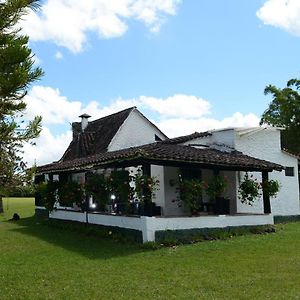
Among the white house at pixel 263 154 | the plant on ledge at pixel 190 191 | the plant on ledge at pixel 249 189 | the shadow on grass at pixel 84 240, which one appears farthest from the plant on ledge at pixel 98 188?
the plant on ledge at pixel 249 189

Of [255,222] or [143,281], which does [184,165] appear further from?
[143,281]

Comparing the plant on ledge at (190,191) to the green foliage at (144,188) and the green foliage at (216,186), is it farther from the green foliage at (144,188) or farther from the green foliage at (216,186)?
the green foliage at (144,188)

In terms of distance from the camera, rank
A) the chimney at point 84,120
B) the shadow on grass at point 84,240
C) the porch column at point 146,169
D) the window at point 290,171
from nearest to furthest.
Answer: the shadow on grass at point 84,240, the porch column at point 146,169, the window at point 290,171, the chimney at point 84,120

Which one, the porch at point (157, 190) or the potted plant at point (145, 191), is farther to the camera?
the porch at point (157, 190)

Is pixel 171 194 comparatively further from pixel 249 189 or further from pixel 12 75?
pixel 12 75

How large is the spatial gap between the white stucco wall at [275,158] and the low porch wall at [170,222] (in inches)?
134

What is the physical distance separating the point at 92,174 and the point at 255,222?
657 cm

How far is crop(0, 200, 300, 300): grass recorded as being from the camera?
821 cm

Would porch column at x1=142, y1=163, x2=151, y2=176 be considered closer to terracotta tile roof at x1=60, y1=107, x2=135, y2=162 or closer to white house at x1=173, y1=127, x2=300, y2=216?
white house at x1=173, y1=127, x2=300, y2=216

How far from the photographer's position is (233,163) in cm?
1614

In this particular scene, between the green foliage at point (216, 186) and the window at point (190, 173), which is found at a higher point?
the window at point (190, 173)

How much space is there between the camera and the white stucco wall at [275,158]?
67.8ft

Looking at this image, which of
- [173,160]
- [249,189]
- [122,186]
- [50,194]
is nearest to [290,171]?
[249,189]

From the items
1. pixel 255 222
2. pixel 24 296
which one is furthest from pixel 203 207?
pixel 24 296
